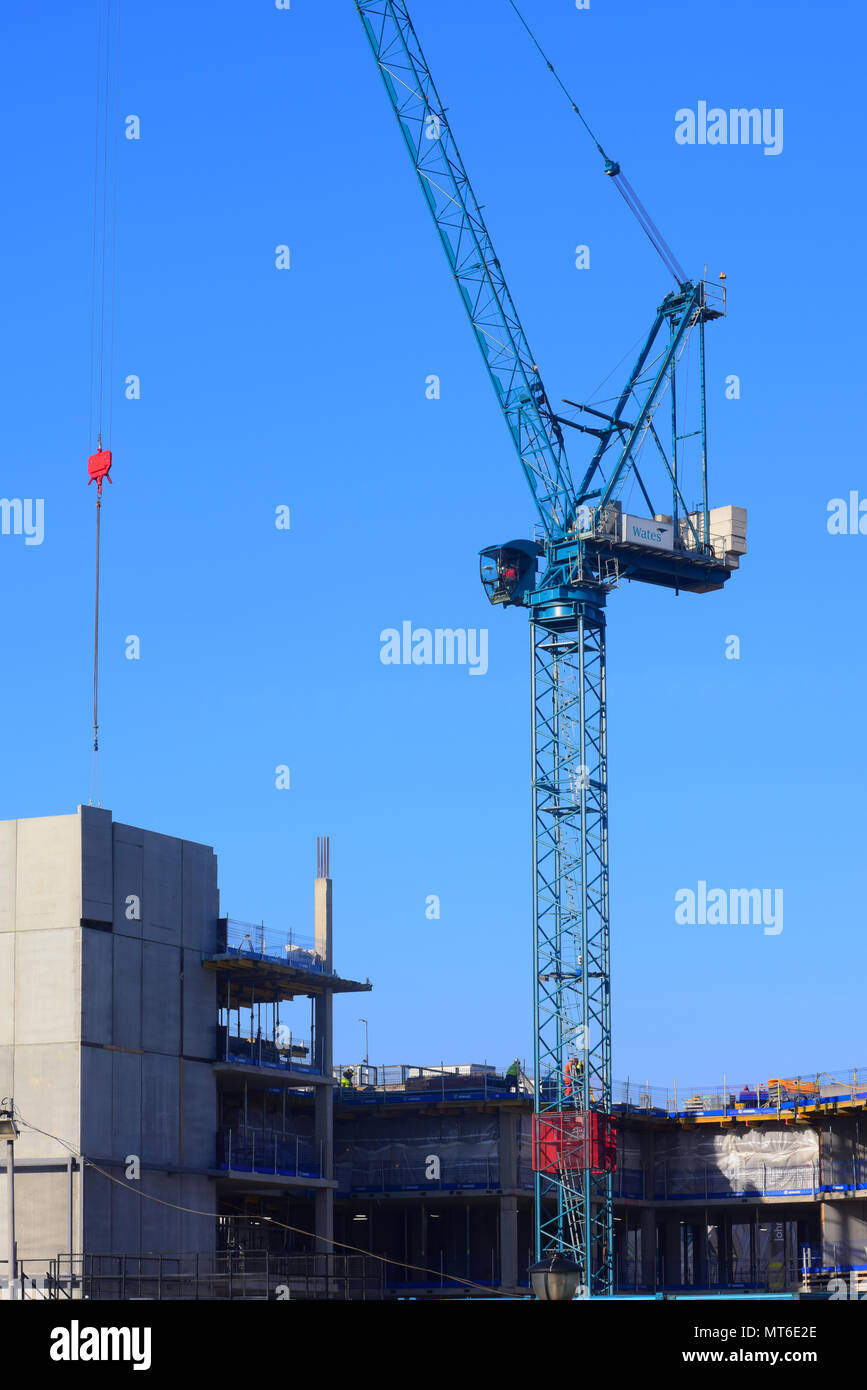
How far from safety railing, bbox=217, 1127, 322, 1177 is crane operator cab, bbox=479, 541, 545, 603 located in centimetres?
3586

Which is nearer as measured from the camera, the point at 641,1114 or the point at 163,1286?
the point at 163,1286

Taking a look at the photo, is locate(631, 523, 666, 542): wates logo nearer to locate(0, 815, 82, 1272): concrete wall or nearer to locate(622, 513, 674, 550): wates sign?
locate(622, 513, 674, 550): wates sign

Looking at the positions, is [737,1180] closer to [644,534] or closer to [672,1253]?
[672,1253]

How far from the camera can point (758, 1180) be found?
112188mm

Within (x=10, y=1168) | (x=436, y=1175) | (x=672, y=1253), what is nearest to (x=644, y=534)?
(x=436, y=1175)

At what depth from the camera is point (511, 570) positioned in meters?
118

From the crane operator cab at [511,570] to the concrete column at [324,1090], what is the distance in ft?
81.8

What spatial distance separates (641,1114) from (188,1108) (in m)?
35.3

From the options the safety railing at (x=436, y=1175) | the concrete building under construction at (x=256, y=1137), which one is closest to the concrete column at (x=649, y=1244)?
the concrete building under construction at (x=256, y=1137)

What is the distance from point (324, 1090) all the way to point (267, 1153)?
653 centimetres
